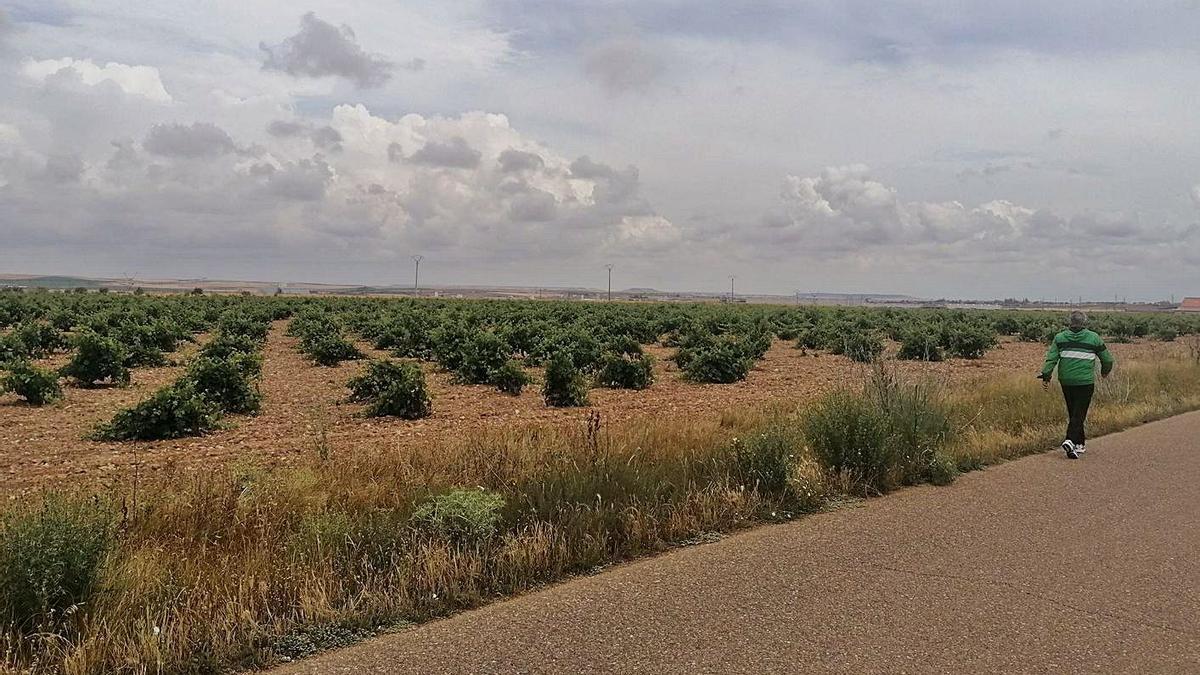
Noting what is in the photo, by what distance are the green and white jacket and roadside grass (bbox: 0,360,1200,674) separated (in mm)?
1390

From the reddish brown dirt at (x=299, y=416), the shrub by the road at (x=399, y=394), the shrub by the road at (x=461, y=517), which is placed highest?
the shrub by the road at (x=461, y=517)

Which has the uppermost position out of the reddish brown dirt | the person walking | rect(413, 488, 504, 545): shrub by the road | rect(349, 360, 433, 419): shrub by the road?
the person walking

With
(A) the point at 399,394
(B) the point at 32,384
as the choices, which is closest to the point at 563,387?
(A) the point at 399,394

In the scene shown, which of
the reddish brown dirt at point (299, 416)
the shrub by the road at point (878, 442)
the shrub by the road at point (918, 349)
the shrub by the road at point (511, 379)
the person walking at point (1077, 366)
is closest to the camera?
the shrub by the road at point (878, 442)

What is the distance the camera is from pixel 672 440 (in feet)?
29.1

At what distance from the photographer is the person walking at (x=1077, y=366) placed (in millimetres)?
10367

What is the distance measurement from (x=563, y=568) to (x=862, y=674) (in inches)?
89.2

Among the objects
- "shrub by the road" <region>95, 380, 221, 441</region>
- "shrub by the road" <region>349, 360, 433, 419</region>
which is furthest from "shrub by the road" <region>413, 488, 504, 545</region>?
"shrub by the road" <region>349, 360, 433, 419</region>

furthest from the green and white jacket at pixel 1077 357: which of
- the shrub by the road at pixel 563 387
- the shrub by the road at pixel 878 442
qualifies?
the shrub by the road at pixel 563 387

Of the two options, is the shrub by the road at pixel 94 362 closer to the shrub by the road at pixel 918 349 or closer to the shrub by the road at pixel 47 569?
the shrub by the road at pixel 47 569

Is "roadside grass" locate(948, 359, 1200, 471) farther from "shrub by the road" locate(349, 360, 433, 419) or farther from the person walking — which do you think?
"shrub by the road" locate(349, 360, 433, 419)

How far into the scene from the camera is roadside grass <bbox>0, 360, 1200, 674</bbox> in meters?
4.30

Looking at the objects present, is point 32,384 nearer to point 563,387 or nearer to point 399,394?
point 399,394

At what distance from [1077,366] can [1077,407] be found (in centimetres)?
61
